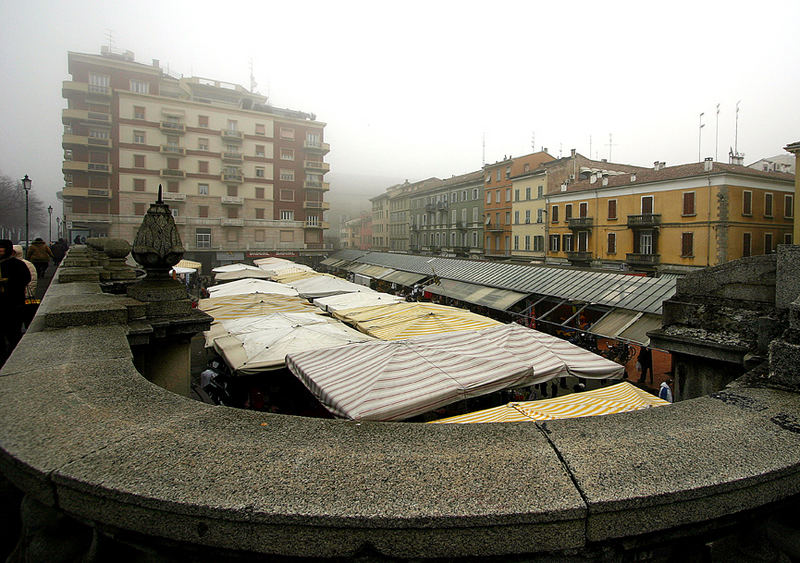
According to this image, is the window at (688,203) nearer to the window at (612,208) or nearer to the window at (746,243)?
the window at (746,243)

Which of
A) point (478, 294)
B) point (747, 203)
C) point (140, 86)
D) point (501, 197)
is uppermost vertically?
point (140, 86)

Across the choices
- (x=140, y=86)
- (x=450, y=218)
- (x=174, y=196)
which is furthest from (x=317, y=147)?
(x=140, y=86)

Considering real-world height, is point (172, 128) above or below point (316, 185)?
above

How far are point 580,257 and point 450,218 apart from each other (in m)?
24.7

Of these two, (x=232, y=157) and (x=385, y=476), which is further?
(x=232, y=157)

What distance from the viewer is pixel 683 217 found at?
31.2m

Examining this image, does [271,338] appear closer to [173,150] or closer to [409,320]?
[409,320]

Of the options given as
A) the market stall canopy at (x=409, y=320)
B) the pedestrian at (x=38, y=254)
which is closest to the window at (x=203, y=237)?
the pedestrian at (x=38, y=254)

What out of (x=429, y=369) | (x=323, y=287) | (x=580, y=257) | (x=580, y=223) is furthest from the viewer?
(x=580, y=257)

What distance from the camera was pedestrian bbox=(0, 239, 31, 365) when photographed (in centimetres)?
541

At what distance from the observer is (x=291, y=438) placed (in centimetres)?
176

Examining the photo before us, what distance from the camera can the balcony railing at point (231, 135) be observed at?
49.9 meters

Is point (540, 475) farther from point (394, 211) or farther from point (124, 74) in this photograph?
point (394, 211)

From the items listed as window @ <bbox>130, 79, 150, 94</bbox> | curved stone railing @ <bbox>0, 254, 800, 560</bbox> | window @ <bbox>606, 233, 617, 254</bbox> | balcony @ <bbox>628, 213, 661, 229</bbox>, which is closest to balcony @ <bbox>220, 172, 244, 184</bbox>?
window @ <bbox>130, 79, 150, 94</bbox>
